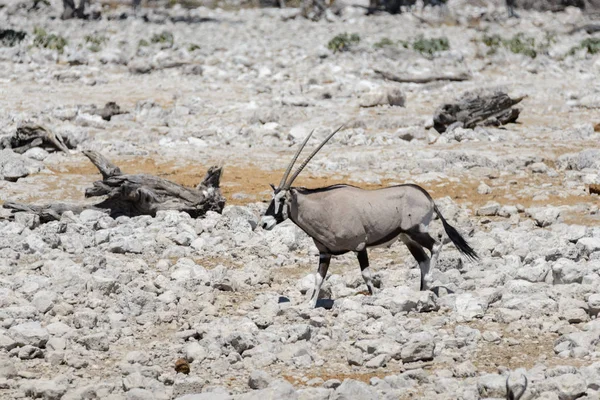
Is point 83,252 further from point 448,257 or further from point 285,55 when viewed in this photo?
point 285,55

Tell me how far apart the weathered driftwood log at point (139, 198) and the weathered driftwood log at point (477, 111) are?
686 cm

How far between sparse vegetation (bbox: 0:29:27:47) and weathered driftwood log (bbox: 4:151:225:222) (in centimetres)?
1732

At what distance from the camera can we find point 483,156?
54.6ft

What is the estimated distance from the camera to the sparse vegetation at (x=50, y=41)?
28759 millimetres

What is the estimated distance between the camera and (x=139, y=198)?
1303 centimetres

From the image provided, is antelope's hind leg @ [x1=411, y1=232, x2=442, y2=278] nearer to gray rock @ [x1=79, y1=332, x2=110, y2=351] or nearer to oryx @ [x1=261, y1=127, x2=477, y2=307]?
oryx @ [x1=261, y1=127, x2=477, y2=307]

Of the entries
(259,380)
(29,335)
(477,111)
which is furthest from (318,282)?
(477,111)

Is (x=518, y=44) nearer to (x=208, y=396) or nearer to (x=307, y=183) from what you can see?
(x=307, y=183)

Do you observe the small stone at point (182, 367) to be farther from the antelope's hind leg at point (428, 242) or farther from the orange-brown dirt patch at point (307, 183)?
the orange-brown dirt patch at point (307, 183)

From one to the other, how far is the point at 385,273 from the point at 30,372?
4.12 meters

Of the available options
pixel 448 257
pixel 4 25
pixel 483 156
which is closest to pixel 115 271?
pixel 448 257

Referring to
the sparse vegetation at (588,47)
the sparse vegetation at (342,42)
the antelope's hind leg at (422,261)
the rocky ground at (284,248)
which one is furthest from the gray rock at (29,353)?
the sparse vegetation at (588,47)

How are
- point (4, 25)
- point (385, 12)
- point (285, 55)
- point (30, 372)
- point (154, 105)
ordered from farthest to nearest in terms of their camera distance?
point (385, 12)
point (4, 25)
point (285, 55)
point (154, 105)
point (30, 372)

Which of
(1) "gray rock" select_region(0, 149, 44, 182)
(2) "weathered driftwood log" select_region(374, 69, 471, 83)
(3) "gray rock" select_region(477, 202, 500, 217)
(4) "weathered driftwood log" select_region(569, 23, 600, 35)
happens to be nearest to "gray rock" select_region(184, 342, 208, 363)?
(3) "gray rock" select_region(477, 202, 500, 217)
